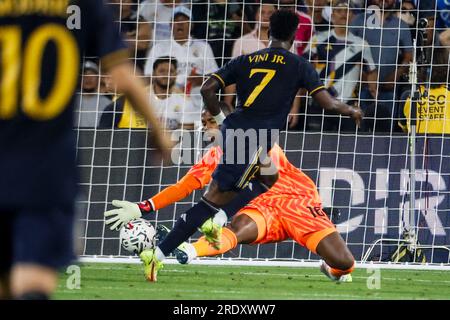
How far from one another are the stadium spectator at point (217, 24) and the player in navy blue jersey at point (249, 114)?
136 inches

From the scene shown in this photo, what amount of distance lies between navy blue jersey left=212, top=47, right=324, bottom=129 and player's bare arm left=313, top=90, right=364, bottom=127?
0.13 metres

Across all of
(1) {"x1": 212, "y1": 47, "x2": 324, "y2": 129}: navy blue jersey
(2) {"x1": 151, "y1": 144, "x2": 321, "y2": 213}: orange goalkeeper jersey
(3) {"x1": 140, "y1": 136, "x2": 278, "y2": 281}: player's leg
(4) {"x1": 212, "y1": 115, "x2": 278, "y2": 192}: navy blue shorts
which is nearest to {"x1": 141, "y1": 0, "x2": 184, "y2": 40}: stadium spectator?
(2) {"x1": 151, "y1": 144, "x2": 321, "y2": 213}: orange goalkeeper jersey

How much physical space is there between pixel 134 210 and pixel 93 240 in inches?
62.0

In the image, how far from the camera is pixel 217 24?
1445 cm

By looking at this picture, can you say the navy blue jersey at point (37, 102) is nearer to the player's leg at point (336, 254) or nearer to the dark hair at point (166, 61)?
the player's leg at point (336, 254)

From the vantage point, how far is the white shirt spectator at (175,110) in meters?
13.9

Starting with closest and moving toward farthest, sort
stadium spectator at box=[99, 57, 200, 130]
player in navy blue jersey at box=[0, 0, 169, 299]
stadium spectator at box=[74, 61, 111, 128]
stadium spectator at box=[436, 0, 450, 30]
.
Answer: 1. player in navy blue jersey at box=[0, 0, 169, 299]
2. stadium spectator at box=[99, 57, 200, 130]
3. stadium spectator at box=[74, 61, 111, 128]
4. stadium spectator at box=[436, 0, 450, 30]

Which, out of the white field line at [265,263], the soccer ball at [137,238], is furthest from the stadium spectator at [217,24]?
the soccer ball at [137,238]

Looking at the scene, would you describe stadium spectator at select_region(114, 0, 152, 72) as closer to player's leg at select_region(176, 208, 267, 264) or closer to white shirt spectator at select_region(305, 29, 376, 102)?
white shirt spectator at select_region(305, 29, 376, 102)

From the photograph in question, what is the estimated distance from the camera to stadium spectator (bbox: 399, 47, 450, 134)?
13.9 metres

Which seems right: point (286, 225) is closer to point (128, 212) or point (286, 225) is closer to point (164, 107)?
point (128, 212)

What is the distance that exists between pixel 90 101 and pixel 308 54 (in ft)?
8.34

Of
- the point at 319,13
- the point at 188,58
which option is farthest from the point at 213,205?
Answer: the point at 319,13

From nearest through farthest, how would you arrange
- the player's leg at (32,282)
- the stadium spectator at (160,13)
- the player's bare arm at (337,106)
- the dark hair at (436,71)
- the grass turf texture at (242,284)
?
the player's leg at (32,282)
the grass turf texture at (242,284)
the player's bare arm at (337,106)
the dark hair at (436,71)
the stadium spectator at (160,13)
